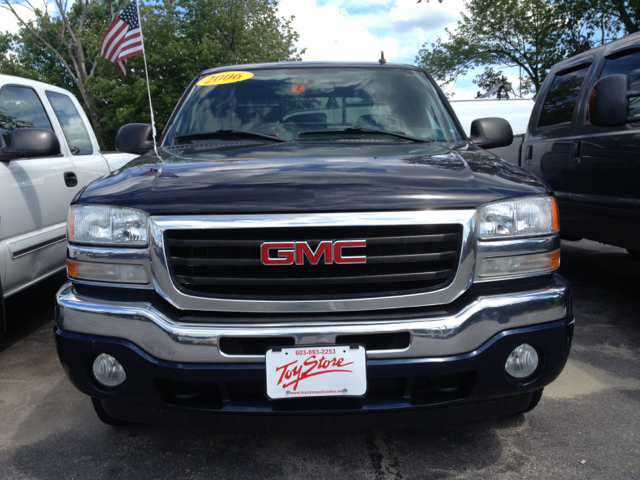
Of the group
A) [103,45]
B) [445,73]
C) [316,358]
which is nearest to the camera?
[316,358]

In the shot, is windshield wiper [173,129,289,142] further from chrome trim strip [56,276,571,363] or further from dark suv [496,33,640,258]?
dark suv [496,33,640,258]

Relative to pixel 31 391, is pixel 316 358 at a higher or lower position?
higher

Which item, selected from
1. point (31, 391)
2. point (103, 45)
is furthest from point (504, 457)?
point (103, 45)

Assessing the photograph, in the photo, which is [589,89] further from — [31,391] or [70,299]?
[31,391]

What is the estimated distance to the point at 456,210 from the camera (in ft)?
6.48

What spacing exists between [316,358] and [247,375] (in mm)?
238

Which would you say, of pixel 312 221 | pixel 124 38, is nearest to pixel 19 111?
pixel 312 221

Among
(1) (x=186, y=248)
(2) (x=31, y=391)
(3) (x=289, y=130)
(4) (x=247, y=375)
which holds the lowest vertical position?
(2) (x=31, y=391)

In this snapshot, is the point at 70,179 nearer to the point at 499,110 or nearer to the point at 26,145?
the point at 26,145

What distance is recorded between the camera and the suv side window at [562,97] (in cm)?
478

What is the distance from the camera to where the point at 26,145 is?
140 inches

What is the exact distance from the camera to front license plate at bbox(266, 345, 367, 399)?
1.88 meters

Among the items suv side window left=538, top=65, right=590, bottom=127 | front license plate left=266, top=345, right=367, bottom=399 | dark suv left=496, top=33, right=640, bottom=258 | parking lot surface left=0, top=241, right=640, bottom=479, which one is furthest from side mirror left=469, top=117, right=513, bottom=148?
front license plate left=266, top=345, right=367, bottom=399

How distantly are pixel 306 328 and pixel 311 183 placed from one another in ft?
1.69
